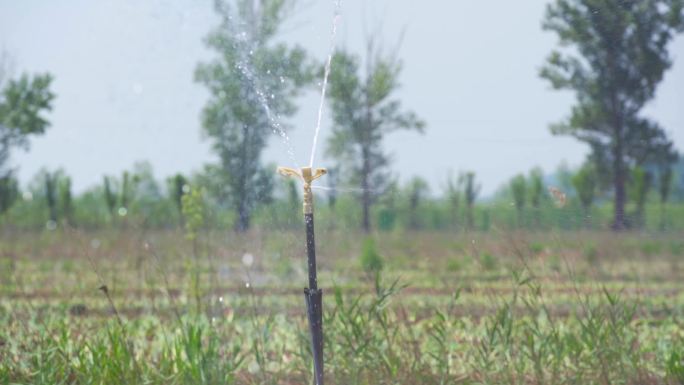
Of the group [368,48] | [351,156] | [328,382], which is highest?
[368,48]

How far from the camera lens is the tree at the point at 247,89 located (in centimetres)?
488

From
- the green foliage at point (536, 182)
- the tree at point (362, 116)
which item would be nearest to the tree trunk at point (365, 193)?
the tree at point (362, 116)

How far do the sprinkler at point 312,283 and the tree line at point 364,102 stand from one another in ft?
3.19

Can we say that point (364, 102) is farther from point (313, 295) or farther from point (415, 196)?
point (313, 295)

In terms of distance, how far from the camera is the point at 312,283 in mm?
2574

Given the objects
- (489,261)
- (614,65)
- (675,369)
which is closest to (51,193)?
(489,261)

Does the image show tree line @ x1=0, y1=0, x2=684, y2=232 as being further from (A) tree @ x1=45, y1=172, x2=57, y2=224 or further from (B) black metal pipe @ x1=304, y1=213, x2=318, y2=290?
(A) tree @ x1=45, y1=172, x2=57, y2=224

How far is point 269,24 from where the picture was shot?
552 centimetres

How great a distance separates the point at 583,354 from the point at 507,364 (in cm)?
38

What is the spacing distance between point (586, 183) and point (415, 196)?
1981 mm

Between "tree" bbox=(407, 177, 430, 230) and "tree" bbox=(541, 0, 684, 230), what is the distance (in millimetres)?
1363

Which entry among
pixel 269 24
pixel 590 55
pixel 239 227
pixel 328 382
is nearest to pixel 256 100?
pixel 269 24

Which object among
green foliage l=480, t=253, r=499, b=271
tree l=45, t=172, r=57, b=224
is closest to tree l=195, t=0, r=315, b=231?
green foliage l=480, t=253, r=499, b=271

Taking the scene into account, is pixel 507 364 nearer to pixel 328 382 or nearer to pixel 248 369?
pixel 328 382
